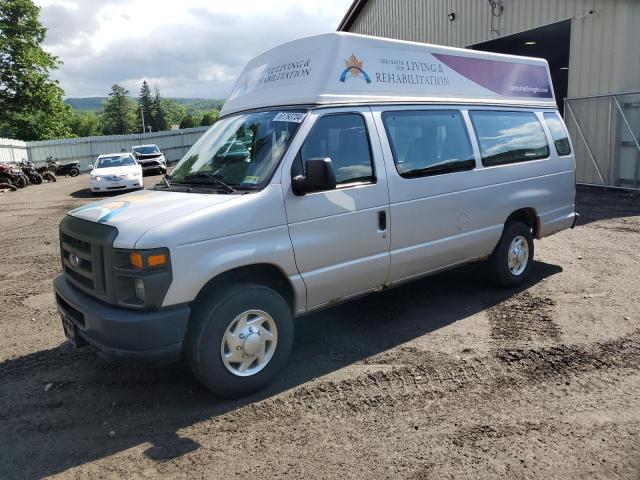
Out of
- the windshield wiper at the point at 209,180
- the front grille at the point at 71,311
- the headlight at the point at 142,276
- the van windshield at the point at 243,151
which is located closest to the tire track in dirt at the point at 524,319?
the van windshield at the point at 243,151

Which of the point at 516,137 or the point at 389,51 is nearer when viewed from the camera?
the point at 389,51

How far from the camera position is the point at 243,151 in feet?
14.2

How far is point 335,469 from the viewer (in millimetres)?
3066

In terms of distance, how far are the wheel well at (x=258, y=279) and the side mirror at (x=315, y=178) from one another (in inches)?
24.7

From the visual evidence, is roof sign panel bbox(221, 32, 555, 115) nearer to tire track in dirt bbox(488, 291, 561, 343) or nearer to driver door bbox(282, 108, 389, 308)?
driver door bbox(282, 108, 389, 308)

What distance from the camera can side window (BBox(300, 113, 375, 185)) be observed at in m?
4.23

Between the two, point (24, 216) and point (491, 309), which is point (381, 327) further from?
point (24, 216)

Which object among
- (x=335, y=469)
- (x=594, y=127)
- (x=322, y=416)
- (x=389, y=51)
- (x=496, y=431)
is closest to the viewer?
(x=335, y=469)

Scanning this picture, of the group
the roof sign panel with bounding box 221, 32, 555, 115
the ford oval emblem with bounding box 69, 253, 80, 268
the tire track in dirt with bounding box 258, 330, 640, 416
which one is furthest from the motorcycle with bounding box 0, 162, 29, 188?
the tire track in dirt with bounding box 258, 330, 640, 416

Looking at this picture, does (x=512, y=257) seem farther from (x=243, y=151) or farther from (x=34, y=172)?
(x=34, y=172)

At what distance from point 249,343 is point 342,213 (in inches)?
49.5

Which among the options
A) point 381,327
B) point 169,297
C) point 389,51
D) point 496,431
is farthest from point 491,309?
point 169,297

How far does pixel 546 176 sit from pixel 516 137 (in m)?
0.68

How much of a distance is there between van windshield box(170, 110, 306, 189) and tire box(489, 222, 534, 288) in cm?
297
